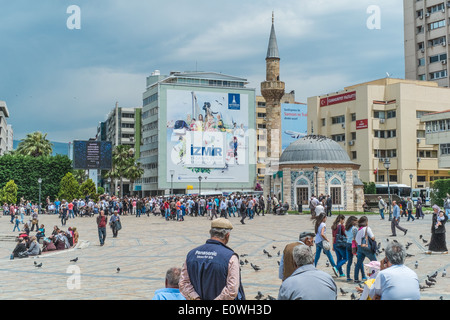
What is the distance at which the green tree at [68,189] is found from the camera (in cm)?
5822

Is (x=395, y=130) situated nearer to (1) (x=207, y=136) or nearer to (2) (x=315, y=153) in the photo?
Result: (2) (x=315, y=153)

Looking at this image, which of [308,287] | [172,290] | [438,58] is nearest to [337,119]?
[438,58]

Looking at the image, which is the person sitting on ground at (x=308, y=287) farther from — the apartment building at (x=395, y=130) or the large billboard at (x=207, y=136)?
the large billboard at (x=207, y=136)

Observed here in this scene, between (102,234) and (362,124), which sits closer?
(102,234)

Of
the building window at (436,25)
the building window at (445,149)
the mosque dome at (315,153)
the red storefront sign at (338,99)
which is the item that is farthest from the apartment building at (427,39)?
the mosque dome at (315,153)

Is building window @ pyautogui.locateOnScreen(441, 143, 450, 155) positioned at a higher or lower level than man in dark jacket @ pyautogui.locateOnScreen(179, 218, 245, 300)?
higher

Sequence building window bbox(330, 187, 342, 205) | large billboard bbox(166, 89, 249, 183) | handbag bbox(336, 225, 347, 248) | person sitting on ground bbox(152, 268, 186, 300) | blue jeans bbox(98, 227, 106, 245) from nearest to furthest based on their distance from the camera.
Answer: person sitting on ground bbox(152, 268, 186, 300)
handbag bbox(336, 225, 347, 248)
blue jeans bbox(98, 227, 106, 245)
building window bbox(330, 187, 342, 205)
large billboard bbox(166, 89, 249, 183)

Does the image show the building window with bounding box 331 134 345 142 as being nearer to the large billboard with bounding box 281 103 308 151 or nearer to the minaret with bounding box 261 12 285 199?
the large billboard with bounding box 281 103 308 151

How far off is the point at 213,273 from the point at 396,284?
1.84 meters

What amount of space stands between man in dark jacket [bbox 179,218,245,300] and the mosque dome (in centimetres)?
→ 4519

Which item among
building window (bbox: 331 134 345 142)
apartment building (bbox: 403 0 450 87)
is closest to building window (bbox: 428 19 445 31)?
apartment building (bbox: 403 0 450 87)

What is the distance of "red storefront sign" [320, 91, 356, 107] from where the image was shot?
75625 millimetres

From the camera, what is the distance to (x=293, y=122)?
8850 cm

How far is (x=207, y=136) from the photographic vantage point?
8919 centimetres
